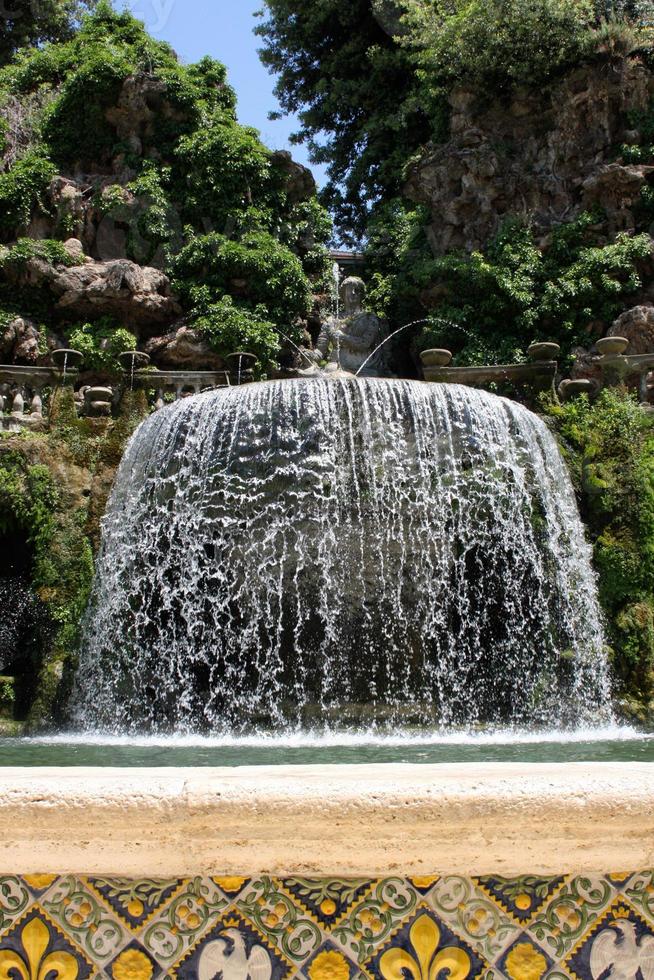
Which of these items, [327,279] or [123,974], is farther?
[327,279]

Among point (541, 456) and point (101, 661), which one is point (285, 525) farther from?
point (541, 456)

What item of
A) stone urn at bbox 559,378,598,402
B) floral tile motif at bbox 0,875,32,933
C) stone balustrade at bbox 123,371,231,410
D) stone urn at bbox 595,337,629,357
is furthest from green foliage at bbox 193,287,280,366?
floral tile motif at bbox 0,875,32,933

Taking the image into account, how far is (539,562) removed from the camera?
29.0 ft

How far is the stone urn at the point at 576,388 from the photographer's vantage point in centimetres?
1105

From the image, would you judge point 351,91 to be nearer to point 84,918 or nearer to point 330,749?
point 330,749

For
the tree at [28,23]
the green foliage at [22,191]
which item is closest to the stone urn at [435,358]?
the green foliage at [22,191]

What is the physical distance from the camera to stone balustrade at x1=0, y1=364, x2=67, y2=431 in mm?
11070

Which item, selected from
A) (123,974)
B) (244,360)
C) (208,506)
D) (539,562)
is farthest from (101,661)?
(244,360)

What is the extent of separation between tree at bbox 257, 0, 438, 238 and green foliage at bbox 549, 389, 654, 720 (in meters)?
13.1

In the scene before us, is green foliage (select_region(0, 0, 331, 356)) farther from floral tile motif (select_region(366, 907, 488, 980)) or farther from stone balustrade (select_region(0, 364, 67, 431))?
Answer: floral tile motif (select_region(366, 907, 488, 980))

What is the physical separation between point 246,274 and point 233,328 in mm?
1827

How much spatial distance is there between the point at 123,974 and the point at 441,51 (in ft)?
71.4

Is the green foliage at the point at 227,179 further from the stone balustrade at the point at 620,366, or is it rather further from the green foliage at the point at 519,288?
the stone balustrade at the point at 620,366

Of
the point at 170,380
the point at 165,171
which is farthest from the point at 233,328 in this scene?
the point at 170,380
